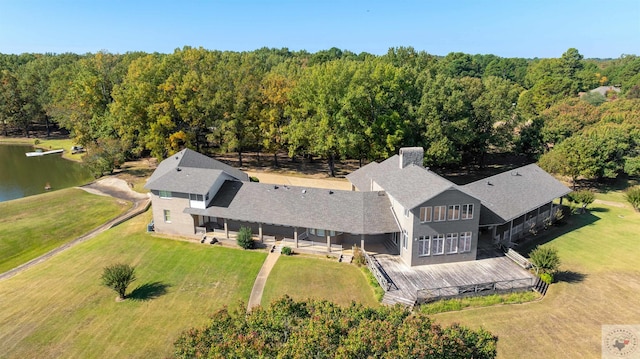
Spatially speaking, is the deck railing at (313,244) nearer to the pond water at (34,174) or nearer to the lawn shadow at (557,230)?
the lawn shadow at (557,230)

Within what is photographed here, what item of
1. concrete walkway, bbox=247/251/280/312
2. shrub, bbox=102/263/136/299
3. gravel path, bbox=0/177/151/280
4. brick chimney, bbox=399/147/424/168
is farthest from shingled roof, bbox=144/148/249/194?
brick chimney, bbox=399/147/424/168

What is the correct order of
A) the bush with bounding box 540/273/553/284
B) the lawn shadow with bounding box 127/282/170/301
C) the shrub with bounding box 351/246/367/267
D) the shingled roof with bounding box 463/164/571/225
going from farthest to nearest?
the shingled roof with bounding box 463/164/571/225 → the shrub with bounding box 351/246/367/267 → the bush with bounding box 540/273/553/284 → the lawn shadow with bounding box 127/282/170/301

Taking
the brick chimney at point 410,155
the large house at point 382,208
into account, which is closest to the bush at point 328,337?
the large house at point 382,208

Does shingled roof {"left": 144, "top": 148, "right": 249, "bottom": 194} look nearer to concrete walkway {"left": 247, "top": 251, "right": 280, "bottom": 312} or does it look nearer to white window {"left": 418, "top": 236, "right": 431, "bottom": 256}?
concrete walkway {"left": 247, "top": 251, "right": 280, "bottom": 312}

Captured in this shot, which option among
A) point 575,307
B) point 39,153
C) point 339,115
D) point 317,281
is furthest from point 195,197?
point 39,153

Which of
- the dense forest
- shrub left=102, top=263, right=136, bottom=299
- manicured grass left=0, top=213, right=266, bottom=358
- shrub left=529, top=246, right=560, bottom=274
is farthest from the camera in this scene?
the dense forest
